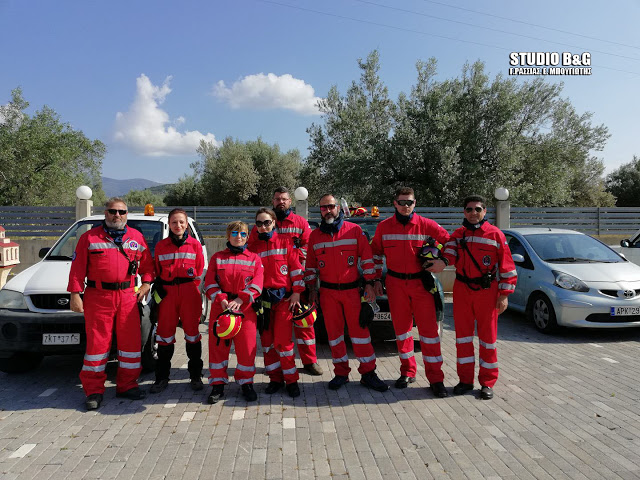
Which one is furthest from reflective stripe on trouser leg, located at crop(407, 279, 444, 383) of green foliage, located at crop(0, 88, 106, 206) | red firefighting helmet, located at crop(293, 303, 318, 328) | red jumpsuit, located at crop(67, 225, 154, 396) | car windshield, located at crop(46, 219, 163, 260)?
green foliage, located at crop(0, 88, 106, 206)

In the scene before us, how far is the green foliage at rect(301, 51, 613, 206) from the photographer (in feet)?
66.7

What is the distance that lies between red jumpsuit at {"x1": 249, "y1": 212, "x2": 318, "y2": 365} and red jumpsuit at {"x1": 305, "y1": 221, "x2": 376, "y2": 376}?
0.20 m

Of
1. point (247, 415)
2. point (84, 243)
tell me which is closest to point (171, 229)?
point (84, 243)

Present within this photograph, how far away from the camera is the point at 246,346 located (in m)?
4.30

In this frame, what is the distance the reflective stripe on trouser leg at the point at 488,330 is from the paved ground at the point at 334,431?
226 millimetres

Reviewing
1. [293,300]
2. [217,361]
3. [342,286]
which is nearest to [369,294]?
[342,286]

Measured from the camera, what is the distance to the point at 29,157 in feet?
83.5

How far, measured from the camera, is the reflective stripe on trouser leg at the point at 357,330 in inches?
179

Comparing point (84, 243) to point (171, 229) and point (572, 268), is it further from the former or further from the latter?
point (572, 268)

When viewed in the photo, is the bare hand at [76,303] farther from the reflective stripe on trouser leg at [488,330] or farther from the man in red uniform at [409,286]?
the reflective stripe on trouser leg at [488,330]

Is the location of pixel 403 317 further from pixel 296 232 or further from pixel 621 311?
pixel 621 311

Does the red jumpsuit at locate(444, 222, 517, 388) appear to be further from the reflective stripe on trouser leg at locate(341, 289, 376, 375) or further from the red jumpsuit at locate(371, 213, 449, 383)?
the reflective stripe on trouser leg at locate(341, 289, 376, 375)

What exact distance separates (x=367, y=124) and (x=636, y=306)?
690 inches

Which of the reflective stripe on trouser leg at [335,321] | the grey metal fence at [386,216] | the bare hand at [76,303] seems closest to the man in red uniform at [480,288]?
the reflective stripe on trouser leg at [335,321]
